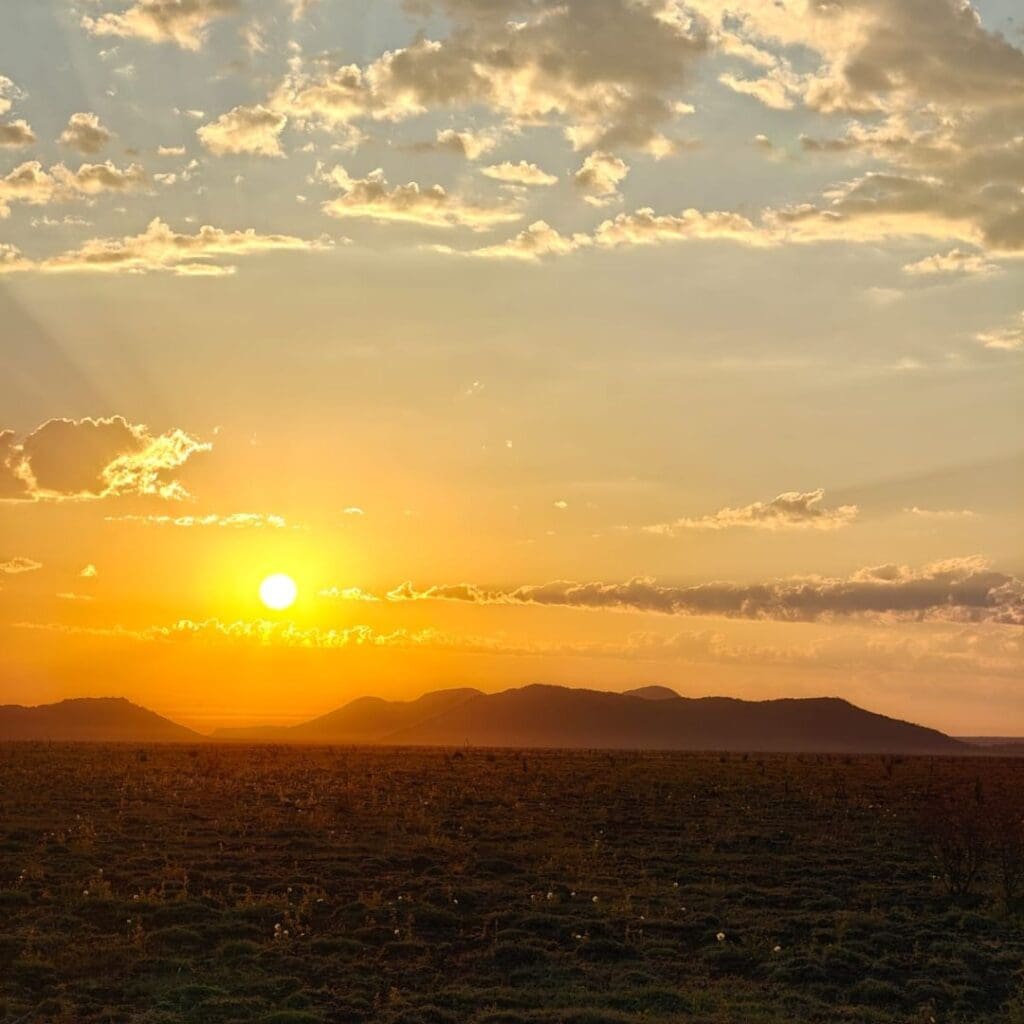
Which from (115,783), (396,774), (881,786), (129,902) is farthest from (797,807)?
(129,902)

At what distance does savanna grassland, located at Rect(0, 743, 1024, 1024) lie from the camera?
19.4 m

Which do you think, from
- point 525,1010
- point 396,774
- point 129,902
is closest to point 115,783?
point 396,774

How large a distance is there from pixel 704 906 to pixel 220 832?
14.5 m

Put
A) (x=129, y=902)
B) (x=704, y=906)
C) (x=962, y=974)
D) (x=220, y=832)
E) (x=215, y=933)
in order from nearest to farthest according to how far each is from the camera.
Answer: (x=962, y=974)
(x=215, y=933)
(x=129, y=902)
(x=704, y=906)
(x=220, y=832)

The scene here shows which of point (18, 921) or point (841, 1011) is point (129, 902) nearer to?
point (18, 921)

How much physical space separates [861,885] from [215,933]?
14.9m

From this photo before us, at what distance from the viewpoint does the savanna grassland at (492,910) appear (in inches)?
763

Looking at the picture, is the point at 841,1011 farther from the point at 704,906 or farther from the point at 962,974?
the point at 704,906

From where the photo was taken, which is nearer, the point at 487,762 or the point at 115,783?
the point at 115,783

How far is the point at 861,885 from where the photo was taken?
2973 centimetres

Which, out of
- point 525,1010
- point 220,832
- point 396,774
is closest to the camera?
point 525,1010

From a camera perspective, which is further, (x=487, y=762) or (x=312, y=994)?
(x=487, y=762)

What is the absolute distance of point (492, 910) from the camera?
25719 millimetres

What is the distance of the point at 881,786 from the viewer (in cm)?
5991
